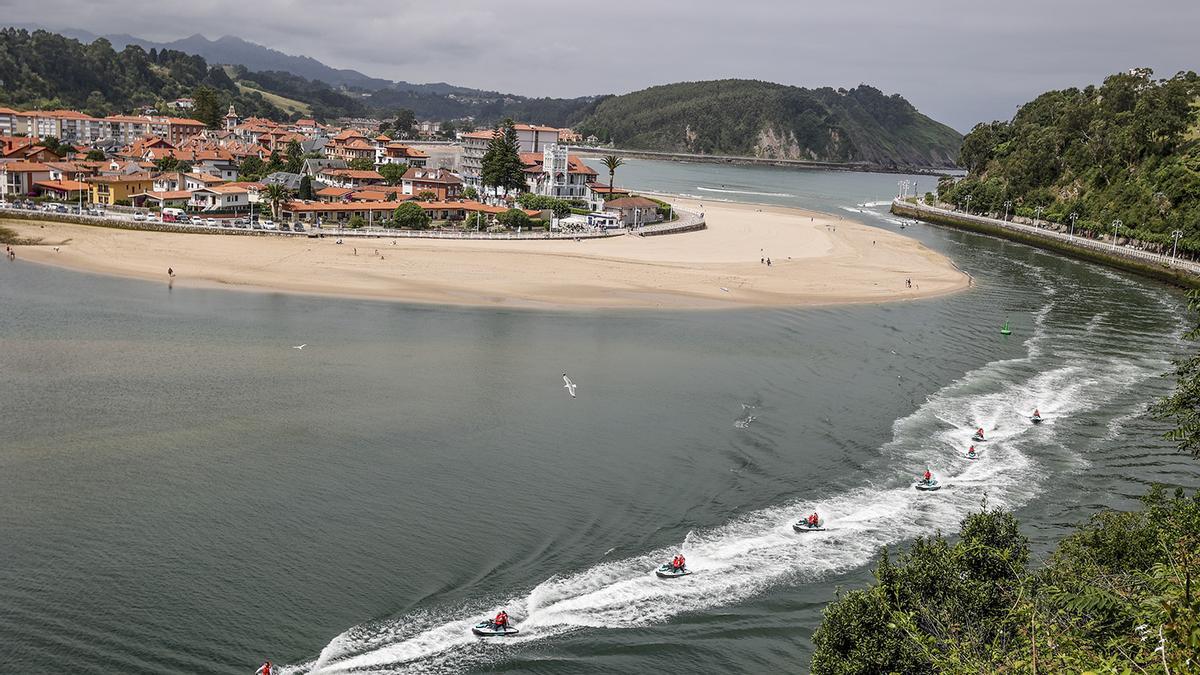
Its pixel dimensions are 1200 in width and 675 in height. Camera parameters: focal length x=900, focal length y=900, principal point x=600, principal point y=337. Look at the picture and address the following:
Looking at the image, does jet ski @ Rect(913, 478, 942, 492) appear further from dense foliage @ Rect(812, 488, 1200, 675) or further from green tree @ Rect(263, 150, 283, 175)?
green tree @ Rect(263, 150, 283, 175)

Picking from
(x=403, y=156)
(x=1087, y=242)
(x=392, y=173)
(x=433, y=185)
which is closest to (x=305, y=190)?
(x=433, y=185)

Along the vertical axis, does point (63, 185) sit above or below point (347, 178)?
below

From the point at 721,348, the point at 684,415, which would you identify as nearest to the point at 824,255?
the point at 721,348

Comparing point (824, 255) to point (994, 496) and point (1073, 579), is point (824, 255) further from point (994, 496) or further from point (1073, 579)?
point (1073, 579)

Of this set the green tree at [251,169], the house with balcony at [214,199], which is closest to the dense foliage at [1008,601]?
the house with balcony at [214,199]

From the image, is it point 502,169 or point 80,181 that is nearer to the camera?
point 80,181

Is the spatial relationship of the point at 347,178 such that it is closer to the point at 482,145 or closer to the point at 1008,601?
the point at 482,145

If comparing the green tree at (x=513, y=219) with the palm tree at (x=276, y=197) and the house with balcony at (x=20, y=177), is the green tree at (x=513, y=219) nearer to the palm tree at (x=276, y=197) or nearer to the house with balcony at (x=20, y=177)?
the palm tree at (x=276, y=197)
